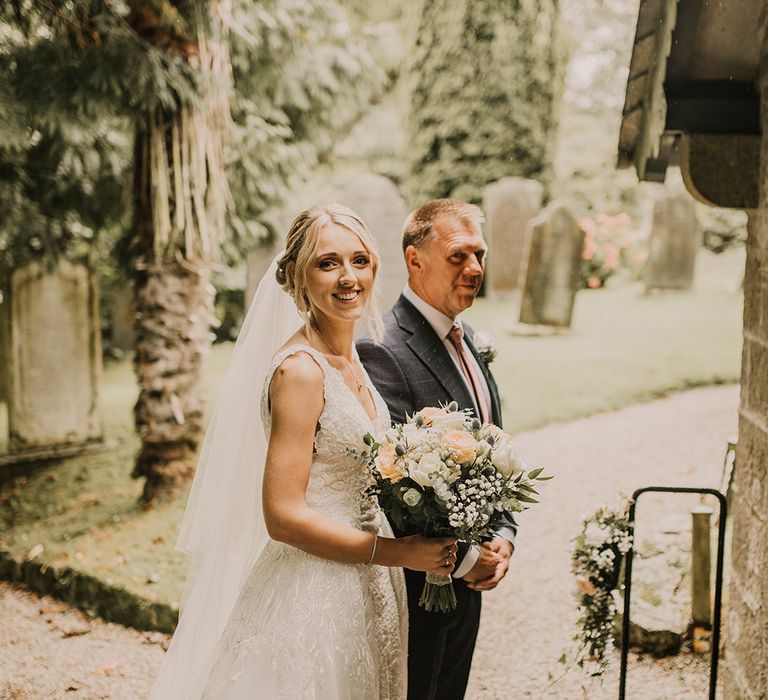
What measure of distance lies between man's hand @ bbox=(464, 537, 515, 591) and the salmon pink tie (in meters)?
0.50

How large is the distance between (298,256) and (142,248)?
384cm

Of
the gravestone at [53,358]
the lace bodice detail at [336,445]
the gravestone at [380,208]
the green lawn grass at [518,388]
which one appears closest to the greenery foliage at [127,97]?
the gravestone at [53,358]

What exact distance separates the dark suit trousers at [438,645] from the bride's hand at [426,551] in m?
0.51

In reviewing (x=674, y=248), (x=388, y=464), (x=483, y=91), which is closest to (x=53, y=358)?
(x=388, y=464)

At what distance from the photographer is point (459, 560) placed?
2617 millimetres

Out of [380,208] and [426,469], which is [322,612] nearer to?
[426,469]

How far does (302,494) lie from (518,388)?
7.10 metres

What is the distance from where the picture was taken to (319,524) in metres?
2.19

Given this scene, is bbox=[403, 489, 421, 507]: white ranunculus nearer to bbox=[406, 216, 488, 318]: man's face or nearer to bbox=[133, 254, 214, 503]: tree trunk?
bbox=[406, 216, 488, 318]: man's face

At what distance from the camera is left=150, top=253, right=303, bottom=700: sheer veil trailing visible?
270 cm

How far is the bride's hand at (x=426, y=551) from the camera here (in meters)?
2.25

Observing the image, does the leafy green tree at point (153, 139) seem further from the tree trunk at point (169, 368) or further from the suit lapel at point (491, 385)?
the suit lapel at point (491, 385)

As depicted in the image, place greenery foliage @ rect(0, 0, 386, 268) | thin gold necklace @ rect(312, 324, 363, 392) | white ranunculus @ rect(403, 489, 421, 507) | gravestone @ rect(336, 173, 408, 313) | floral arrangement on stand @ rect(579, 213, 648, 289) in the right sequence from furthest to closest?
floral arrangement on stand @ rect(579, 213, 648, 289) < gravestone @ rect(336, 173, 408, 313) < greenery foliage @ rect(0, 0, 386, 268) < thin gold necklace @ rect(312, 324, 363, 392) < white ranunculus @ rect(403, 489, 421, 507)

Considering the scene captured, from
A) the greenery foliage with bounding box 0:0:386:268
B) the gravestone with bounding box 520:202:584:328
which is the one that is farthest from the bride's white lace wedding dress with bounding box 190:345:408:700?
the gravestone with bounding box 520:202:584:328
